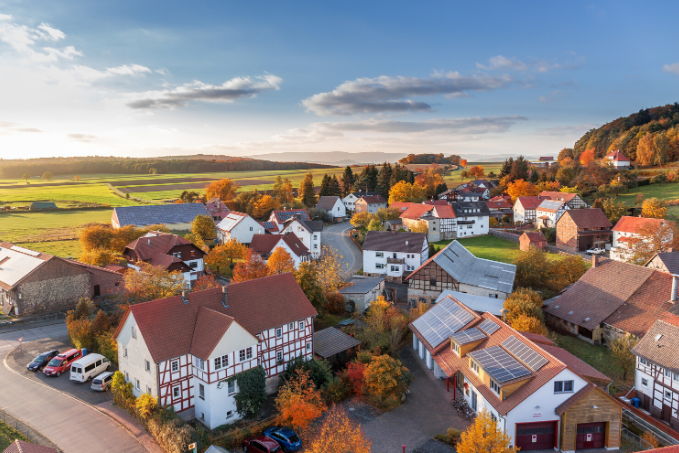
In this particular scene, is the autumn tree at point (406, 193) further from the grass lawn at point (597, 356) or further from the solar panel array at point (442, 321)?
the solar panel array at point (442, 321)

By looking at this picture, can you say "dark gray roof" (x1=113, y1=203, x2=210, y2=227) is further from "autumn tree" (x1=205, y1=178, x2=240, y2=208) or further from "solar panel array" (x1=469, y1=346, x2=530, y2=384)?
"solar panel array" (x1=469, y1=346, x2=530, y2=384)

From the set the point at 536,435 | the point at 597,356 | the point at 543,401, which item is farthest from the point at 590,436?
the point at 597,356

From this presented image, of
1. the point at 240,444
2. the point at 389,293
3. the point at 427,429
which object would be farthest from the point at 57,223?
the point at 427,429

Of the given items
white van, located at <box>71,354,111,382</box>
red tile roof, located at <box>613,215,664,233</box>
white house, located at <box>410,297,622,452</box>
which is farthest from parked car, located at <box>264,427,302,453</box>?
red tile roof, located at <box>613,215,664,233</box>

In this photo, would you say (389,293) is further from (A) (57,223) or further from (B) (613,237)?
(A) (57,223)

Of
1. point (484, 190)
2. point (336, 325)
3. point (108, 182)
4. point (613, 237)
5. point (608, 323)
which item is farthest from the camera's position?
point (108, 182)

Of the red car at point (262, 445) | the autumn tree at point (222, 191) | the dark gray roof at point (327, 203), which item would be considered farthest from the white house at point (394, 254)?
the autumn tree at point (222, 191)
